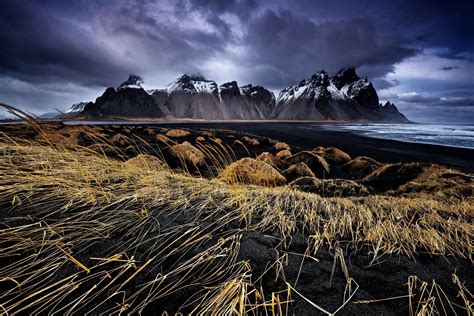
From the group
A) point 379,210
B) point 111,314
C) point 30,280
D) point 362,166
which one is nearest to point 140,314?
point 111,314

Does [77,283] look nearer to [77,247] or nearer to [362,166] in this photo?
[77,247]

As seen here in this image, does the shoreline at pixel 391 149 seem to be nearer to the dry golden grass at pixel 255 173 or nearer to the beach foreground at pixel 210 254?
the beach foreground at pixel 210 254

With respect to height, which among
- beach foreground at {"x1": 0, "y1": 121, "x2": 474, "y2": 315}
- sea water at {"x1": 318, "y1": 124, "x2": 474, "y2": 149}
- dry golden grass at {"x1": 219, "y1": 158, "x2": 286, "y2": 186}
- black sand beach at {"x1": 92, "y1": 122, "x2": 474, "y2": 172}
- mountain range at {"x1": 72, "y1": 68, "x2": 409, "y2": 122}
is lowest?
black sand beach at {"x1": 92, "y1": 122, "x2": 474, "y2": 172}

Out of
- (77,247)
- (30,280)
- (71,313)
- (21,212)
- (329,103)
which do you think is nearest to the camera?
(71,313)

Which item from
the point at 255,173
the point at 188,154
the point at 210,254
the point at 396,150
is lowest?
the point at 396,150

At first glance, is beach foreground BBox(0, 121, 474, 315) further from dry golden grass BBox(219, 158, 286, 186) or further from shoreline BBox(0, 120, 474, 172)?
dry golden grass BBox(219, 158, 286, 186)

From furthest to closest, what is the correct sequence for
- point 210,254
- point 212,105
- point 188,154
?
point 212,105 → point 188,154 → point 210,254

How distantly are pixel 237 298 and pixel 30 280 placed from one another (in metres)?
1.04

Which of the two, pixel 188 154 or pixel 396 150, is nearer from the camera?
pixel 188 154

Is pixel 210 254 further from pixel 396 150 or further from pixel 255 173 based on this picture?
pixel 396 150

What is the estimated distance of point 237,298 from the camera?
1.08m

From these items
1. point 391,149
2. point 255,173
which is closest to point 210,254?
point 255,173

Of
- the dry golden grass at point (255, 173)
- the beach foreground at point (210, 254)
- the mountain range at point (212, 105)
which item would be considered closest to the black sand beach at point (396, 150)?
the dry golden grass at point (255, 173)

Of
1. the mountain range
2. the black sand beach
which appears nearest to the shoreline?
the black sand beach
